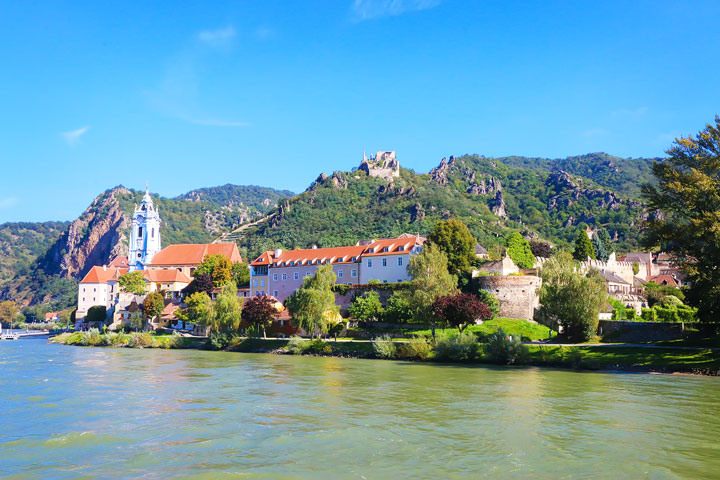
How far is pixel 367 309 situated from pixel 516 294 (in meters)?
13.7

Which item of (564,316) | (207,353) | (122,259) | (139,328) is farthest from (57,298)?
(564,316)

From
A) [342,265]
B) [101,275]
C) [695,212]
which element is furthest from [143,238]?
[695,212]

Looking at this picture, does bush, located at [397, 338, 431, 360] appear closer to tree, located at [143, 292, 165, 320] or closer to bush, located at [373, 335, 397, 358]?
bush, located at [373, 335, 397, 358]

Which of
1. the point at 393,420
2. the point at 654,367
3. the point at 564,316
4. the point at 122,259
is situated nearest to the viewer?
the point at 393,420

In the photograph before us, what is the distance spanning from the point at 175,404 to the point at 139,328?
56857 millimetres

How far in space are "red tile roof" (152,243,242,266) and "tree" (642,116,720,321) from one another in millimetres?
71301

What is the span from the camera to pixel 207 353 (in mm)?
51000

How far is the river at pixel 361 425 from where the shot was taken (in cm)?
1422

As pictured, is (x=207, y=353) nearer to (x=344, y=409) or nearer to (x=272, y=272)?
(x=272, y=272)

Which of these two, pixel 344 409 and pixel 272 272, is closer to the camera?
pixel 344 409

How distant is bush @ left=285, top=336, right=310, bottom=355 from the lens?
48.6 meters

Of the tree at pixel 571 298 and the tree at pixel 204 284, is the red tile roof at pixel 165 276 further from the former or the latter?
the tree at pixel 571 298

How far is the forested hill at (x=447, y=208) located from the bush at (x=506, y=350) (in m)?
67.4

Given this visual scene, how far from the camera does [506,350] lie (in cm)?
3841
